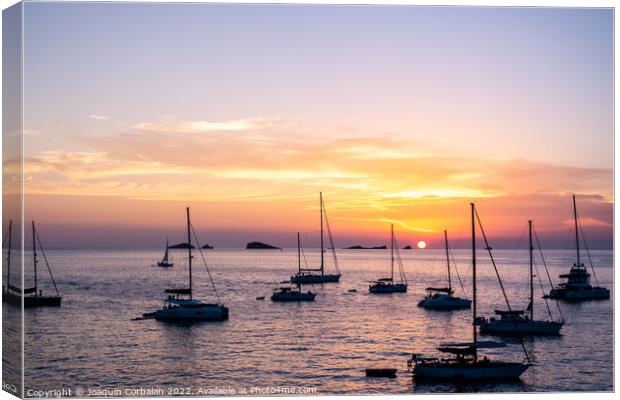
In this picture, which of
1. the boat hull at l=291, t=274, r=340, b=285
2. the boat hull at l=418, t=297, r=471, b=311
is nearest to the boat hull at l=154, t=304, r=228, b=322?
the boat hull at l=418, t=297, r=471, b=311

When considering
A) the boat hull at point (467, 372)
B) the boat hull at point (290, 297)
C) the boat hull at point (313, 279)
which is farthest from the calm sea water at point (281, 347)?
the boat hull at point (313, 279)

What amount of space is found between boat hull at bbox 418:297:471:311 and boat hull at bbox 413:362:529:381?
2955cm

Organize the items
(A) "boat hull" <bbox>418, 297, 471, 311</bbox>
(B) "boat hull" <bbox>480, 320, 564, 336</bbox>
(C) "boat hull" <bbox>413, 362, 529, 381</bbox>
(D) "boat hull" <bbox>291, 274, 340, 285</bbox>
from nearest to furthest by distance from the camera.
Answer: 1. (C) "boat hull" <bbox>413, 362, 529, 381</bbox>
2. (B) "boat hull" <bbox>480, 320, 564, 336</bbox>
3. (A) "boat hull" <bbox>418, 297, 471, 311</bbox>
4. (D) "boat hull" <bbox>291, 274, 340, 285</bbox>

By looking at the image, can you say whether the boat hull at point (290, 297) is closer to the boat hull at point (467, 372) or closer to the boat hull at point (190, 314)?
the boat hull at point (190, 314)

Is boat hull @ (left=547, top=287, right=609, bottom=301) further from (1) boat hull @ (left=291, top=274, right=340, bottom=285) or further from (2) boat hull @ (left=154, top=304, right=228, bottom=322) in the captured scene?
Result: (2) boat hull @ (left=154, top=304, right=228, bottom=322)

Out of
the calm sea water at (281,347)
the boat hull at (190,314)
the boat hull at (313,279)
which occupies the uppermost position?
the boat hull at (313,279)

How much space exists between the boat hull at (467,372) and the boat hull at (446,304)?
29.5 metres

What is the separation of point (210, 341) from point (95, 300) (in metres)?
26.1

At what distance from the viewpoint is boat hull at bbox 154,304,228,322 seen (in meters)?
46.4

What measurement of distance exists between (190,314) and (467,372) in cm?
2391

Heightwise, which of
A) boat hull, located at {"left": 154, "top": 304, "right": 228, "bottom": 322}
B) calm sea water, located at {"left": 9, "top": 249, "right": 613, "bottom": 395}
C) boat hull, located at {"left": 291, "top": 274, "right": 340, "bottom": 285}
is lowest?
calm sea water, located at {"left": 9, "top": 249, "right": 613, "bottom": 395}

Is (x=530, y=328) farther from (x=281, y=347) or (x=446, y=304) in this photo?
(x=446, y=304)

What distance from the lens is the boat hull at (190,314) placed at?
46.4 metres

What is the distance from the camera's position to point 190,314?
46594 millimetres
